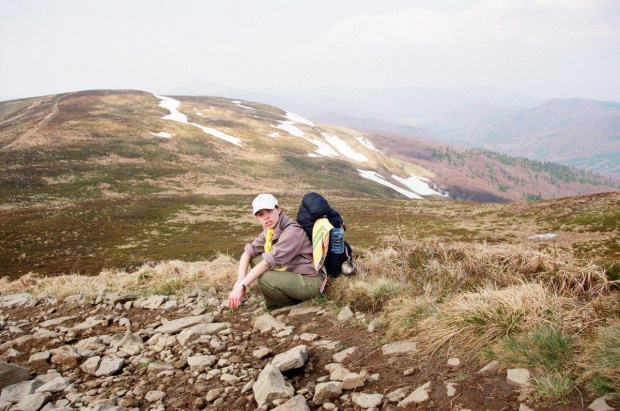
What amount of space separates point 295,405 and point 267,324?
7.77ft

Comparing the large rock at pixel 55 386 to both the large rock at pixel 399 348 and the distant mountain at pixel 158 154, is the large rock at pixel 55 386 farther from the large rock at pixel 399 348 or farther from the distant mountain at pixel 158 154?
the distant mountain at pixel 158 154

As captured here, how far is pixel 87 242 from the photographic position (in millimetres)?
35281

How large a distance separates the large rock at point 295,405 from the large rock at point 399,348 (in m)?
1.32

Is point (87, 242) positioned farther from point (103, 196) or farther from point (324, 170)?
point (324, 170)

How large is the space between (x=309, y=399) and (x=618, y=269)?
515cm

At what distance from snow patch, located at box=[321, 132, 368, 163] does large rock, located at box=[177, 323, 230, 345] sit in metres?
118

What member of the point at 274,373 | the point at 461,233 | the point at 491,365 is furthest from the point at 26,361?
the point at 461,233

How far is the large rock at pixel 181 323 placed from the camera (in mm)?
6148

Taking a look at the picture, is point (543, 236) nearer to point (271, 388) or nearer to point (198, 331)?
point (198, 331)

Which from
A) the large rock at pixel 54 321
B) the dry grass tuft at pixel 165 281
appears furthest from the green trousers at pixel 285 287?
the large rock at pixel 54 321

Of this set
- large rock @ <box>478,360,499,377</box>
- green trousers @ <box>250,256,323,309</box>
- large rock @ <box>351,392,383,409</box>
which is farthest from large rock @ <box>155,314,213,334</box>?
large rock @ <box>478,360,499,377</box>

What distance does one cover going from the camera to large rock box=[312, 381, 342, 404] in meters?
3.80

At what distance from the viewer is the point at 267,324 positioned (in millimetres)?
5914

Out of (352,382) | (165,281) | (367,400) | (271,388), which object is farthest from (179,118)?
(367,400)
